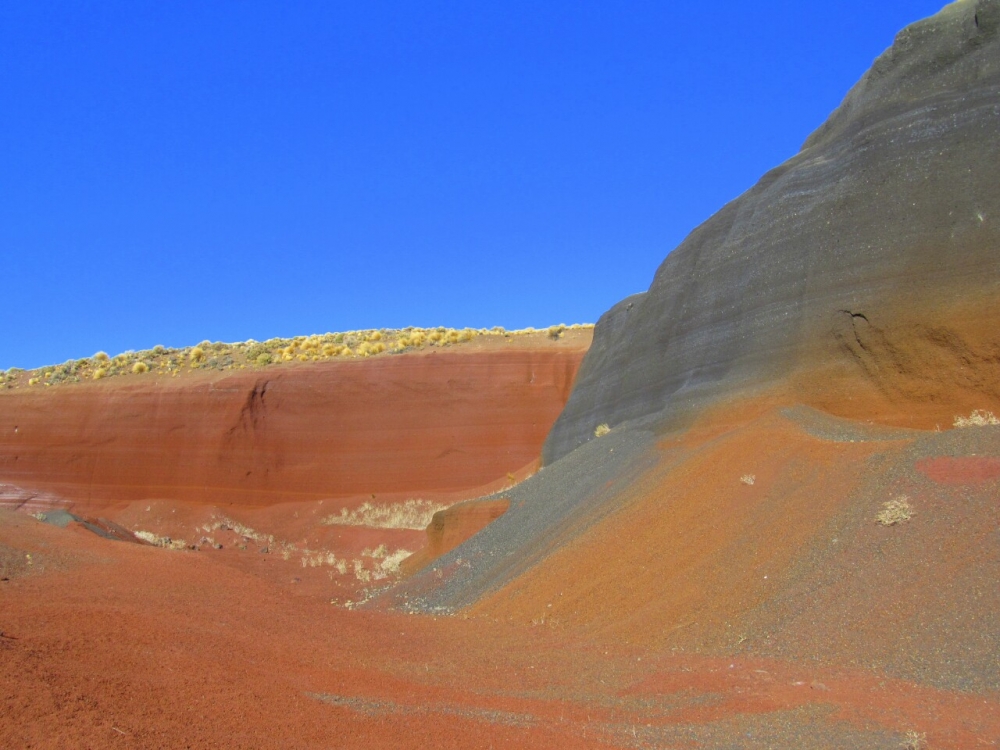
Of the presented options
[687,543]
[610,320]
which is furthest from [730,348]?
[610,320]

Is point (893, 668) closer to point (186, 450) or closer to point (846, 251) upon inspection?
point (846, 251)

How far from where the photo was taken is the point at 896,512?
30.3 ft

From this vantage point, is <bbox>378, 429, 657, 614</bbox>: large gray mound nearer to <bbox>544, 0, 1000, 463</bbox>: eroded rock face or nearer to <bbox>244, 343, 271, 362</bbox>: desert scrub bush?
<bbox>544, 0, 1000, 463</bbox>: eroded rock face

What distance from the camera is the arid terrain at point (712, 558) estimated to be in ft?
21.3

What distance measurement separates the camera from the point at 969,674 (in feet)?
22.8

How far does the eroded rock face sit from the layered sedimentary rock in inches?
832

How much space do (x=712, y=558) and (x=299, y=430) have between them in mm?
31155

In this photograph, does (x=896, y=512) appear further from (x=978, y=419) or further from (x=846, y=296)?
(x=846, y=296)

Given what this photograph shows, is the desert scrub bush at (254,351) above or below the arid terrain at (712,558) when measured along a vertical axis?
above

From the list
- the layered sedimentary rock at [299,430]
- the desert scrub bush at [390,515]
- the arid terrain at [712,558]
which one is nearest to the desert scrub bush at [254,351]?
the layered sedimentary rock at [299,430]

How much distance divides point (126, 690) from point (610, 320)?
21.5 metres

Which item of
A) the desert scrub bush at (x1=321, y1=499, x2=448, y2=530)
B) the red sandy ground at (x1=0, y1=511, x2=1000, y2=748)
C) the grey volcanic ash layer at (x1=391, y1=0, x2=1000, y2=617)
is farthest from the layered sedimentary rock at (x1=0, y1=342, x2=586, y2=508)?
the red sandy ground at (x1=0, y1=511, x2=1000, y2=748)

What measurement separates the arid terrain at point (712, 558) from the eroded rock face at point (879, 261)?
0.04 meters

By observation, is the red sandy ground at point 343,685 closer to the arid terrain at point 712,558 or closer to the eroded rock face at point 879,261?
the arid terrain at point 712,558
